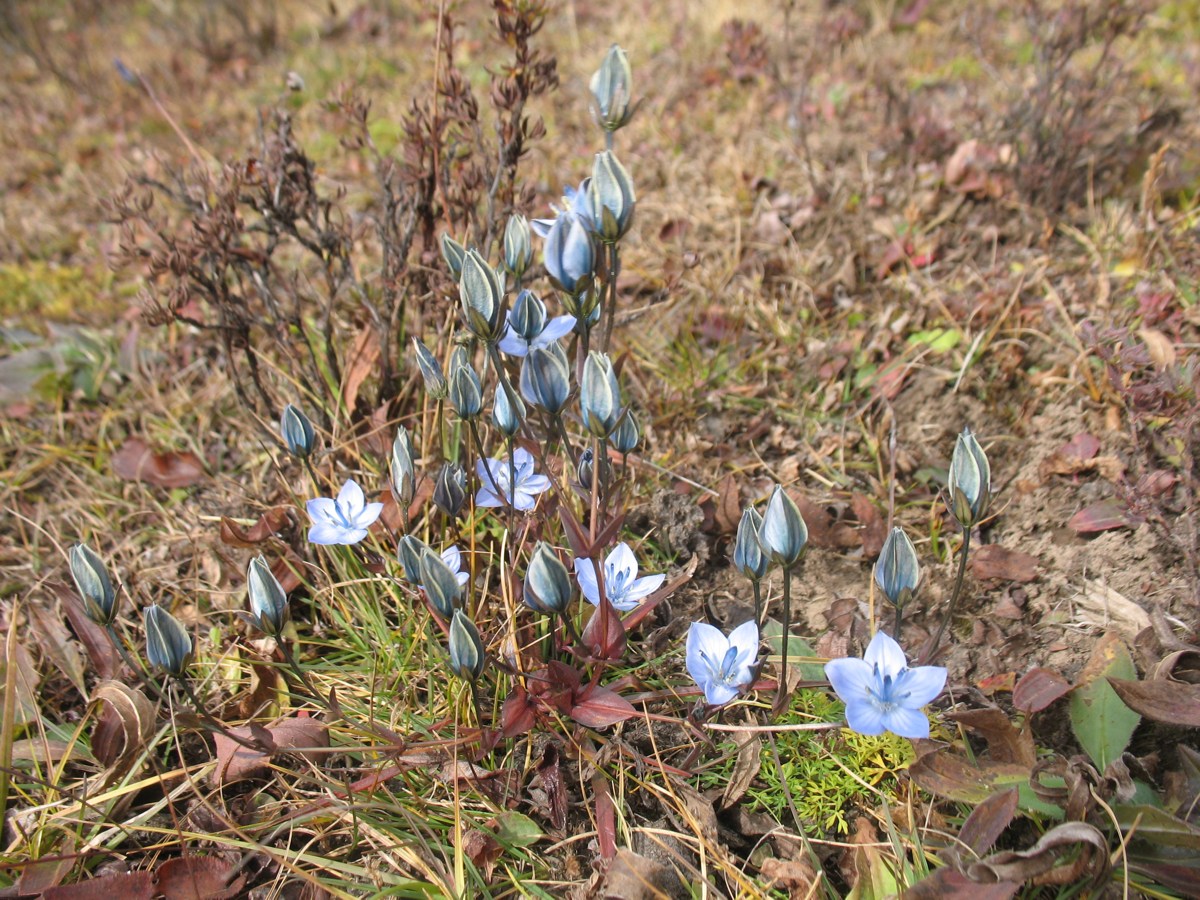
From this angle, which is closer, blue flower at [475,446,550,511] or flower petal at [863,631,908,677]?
flower petal at [863,631,908,677]

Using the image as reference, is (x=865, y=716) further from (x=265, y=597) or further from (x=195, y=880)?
(x=195, y=880)

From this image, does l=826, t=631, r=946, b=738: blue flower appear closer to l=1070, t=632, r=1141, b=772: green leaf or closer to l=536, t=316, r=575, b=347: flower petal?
l=1070, t=632, r=1141, b=772: green leaf

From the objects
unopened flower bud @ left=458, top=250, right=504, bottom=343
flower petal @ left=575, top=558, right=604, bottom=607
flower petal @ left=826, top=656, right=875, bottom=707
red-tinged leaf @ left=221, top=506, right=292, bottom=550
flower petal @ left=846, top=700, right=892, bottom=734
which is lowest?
flower petal @ left=846, top=700, right=892, bottom=734

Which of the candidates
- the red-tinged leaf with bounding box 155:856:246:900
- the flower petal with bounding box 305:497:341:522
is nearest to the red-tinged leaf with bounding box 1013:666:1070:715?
the flower petal with bounding box 305:497:341:522

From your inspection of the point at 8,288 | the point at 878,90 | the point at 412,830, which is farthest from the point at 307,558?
the point at 878,90

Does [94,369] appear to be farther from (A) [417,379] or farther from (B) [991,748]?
(B) [991,748]

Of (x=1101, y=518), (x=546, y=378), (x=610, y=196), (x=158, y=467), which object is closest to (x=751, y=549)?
(x=546, y=378)

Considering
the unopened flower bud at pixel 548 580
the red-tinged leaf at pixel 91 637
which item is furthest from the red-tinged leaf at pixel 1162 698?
the red-tinged leaf at pixel 91 637
